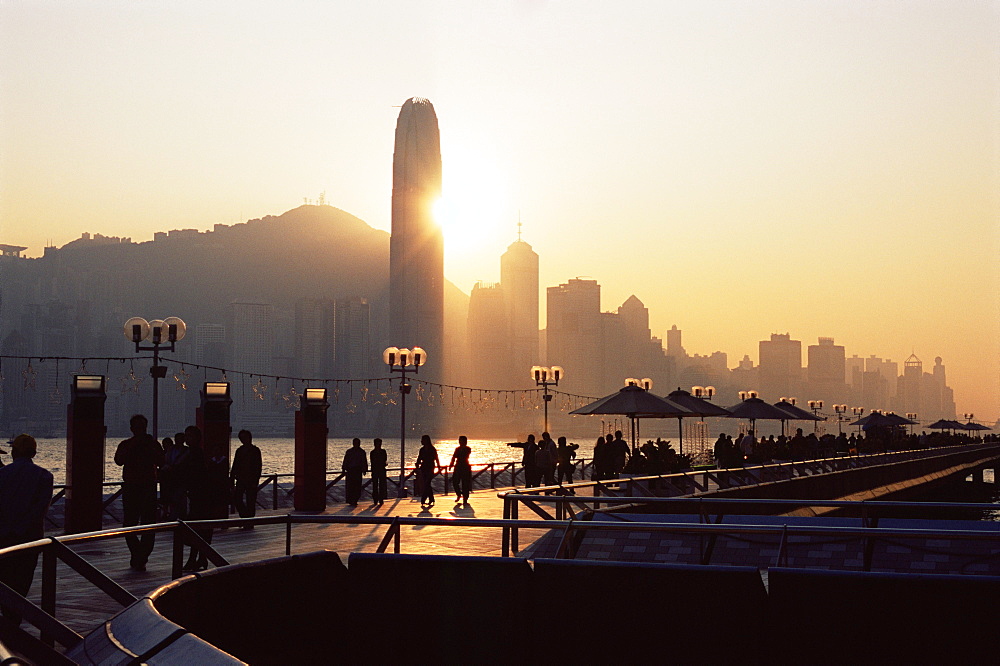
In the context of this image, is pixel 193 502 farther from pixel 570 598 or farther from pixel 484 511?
pixel 484 511

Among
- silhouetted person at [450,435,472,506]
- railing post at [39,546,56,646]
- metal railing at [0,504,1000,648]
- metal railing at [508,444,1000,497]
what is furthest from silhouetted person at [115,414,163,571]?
silhouetted person at [450,435,472,506]

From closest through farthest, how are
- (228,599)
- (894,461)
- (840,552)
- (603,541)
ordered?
(228,599) < (840,552) < (603,541) < (894,461)

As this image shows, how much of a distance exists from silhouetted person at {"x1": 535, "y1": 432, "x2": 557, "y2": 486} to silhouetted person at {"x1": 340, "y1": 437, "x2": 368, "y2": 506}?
4587 mm

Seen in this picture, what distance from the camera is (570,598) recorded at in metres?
8.90

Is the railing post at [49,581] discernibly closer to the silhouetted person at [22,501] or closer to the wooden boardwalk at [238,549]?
the wooden boardwalk at [238,549]

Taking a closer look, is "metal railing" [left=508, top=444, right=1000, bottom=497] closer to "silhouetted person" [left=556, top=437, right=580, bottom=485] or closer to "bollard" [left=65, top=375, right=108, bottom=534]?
"silhouetted person" [left=556, top=437, right=580, bottom=485]

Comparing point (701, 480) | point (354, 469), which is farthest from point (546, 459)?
point (701, 480)

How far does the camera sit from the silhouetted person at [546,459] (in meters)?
28.8

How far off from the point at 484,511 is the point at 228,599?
17829 mm

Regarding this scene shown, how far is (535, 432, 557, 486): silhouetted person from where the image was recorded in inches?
1133

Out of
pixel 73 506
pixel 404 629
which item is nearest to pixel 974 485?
pixel 73 506

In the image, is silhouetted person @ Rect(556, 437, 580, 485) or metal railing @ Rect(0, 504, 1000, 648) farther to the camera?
silhouetted person @ Rect(556, 437, 580, 485)

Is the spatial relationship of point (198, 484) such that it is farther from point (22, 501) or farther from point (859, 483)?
point (859, 483)

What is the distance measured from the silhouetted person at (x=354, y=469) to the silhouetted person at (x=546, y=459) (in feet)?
15.0
